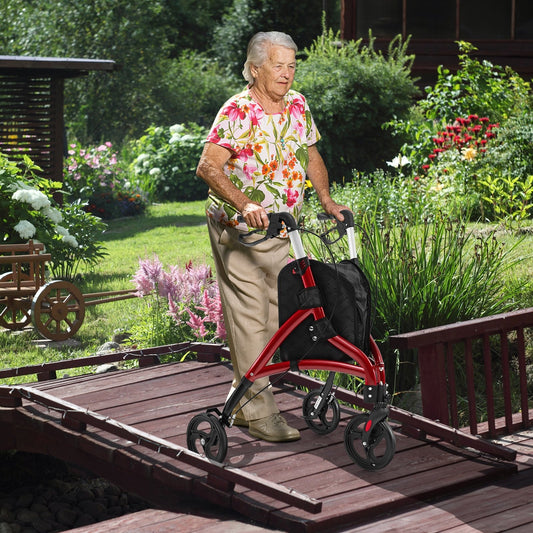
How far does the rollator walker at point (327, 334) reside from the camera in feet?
13.9

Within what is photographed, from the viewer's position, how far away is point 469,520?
3.95 m

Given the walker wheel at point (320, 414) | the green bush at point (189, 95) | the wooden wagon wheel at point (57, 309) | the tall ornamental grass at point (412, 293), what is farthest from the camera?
the green bush at point (189, 95)

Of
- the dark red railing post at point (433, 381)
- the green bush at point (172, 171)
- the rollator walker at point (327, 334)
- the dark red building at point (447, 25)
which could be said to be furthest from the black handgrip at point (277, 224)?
the dark red building at point (447, 25)

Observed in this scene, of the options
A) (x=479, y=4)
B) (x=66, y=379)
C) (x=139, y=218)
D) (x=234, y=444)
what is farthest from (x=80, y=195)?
(x=234, y=444)

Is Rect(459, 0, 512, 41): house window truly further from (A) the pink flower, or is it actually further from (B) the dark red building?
(A) the pink flower

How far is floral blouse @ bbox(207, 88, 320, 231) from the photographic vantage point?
452cm

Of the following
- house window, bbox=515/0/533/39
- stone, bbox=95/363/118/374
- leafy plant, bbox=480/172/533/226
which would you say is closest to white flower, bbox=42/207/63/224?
stone, bbox=95/363/118/374

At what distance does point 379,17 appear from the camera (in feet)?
61.7

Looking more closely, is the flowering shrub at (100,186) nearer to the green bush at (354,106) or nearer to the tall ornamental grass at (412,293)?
the green bush at (354,106)

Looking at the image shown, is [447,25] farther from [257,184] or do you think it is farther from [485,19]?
[257,184]

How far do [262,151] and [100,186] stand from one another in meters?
12.0

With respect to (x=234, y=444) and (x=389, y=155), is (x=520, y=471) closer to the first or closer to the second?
(x=234, y=444)

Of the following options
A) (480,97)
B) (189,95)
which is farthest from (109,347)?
(189,95)

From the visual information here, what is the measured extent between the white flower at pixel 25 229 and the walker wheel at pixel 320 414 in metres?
4.63
